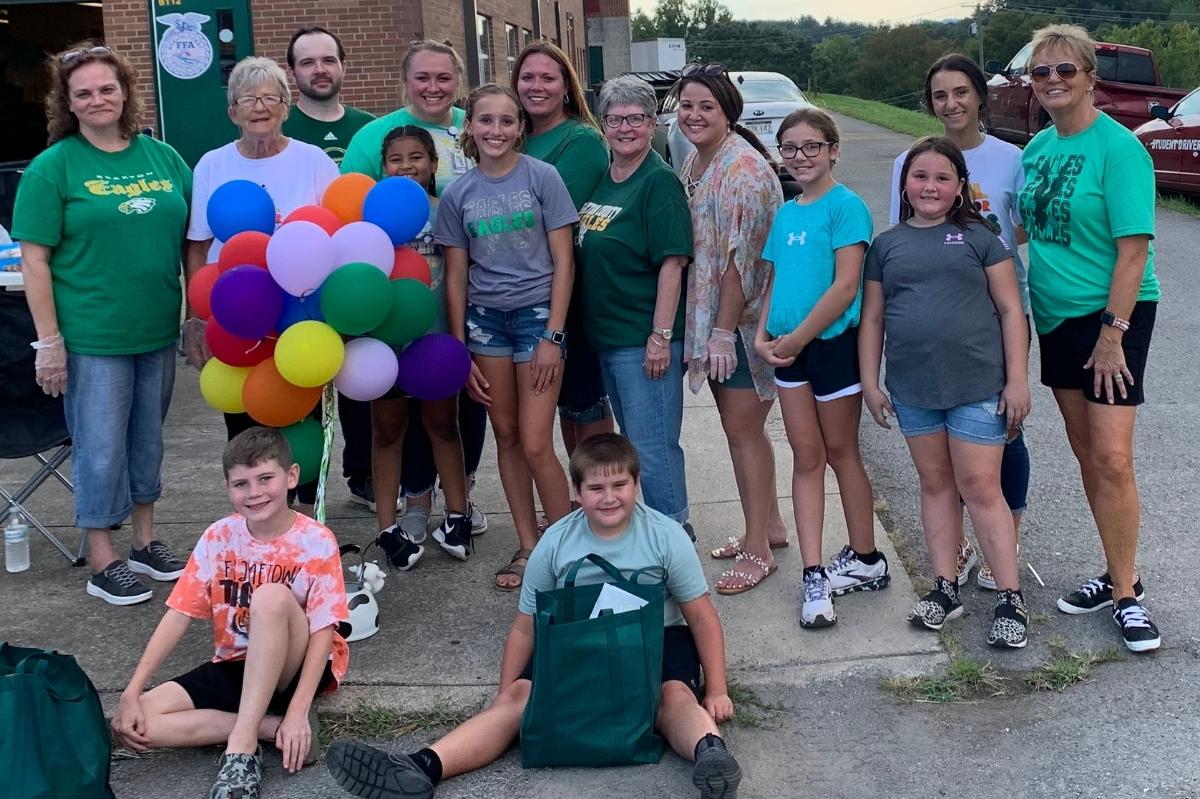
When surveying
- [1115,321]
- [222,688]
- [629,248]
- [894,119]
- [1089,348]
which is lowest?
[222,688]

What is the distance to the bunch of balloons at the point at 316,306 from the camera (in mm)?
3709

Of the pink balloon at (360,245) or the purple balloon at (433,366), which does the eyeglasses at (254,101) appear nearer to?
the pink balloon at (360,245)

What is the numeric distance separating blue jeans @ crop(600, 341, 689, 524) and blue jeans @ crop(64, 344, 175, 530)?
5.59ft

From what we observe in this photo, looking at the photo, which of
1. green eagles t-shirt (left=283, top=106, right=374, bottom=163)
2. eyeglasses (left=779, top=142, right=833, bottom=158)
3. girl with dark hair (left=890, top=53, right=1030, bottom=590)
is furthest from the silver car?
eyeglasses (left=779, top=142, right=833, bottom=158)

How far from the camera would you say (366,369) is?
388cm

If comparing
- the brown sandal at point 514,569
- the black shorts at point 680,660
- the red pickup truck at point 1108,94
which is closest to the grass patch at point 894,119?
the red pickup truck at point 1108,94

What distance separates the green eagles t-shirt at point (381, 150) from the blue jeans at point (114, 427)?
3.26 ft

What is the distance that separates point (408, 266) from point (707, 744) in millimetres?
1881

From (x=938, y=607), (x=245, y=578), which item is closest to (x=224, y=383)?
(x=245, y=578)

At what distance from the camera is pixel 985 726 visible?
3.44 metres

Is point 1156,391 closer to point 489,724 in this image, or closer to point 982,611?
point 982,611

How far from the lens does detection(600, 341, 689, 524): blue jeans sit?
4219 millimetres

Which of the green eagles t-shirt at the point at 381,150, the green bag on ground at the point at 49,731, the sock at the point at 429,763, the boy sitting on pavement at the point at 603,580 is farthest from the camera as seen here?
the green eagles t-shirt at the point at 381,150

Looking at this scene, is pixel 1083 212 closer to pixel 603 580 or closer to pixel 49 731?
pixel 603 580
